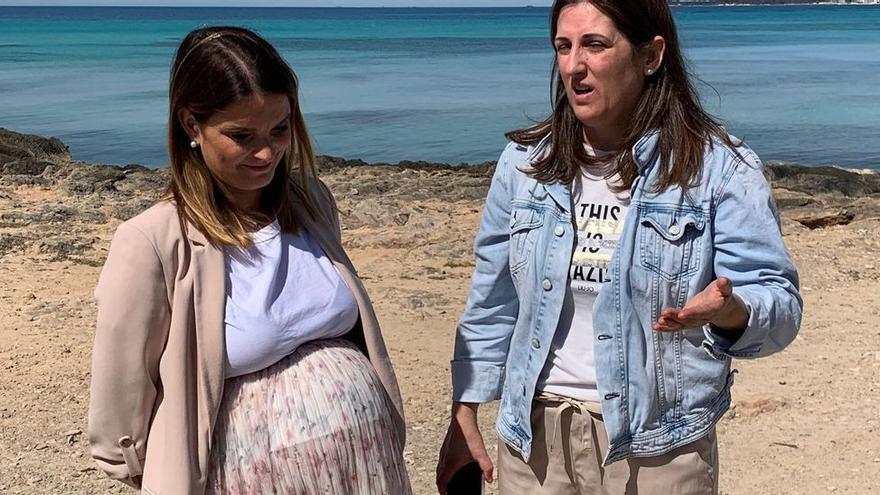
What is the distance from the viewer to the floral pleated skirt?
2.54 meters

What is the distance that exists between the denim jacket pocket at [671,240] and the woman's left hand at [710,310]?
0.82 ft

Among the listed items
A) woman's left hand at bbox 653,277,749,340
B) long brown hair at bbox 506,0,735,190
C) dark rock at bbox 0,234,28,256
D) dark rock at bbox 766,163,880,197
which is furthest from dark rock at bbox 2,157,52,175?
woman's left hand at bbox 653,277,749,340

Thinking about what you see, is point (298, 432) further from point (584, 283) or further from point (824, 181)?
point (824, 181)

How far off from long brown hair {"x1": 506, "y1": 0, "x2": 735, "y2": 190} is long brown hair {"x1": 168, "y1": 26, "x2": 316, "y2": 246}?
2.26 ft

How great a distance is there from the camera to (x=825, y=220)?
11.1m

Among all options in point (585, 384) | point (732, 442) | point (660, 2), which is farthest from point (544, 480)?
point (732, 442)

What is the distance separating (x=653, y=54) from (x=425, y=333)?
472cm

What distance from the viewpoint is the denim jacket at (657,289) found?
8.27ft

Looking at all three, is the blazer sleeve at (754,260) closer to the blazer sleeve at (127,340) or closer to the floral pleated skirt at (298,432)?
the floral pleated skirt at (298,432)

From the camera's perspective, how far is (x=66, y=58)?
1961 inches

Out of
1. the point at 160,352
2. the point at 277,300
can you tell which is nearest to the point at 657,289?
the point at 277,300

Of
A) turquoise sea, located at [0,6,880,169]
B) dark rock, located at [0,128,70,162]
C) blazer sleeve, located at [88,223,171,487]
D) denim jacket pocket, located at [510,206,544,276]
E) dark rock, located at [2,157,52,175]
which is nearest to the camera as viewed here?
blazer sleeve, located at [88,223,171,487]

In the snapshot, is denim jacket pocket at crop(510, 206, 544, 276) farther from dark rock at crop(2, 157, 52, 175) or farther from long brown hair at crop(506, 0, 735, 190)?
dark rock at crop(2, 157, 52, 175)

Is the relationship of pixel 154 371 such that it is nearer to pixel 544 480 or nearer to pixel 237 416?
pixel 237 416
